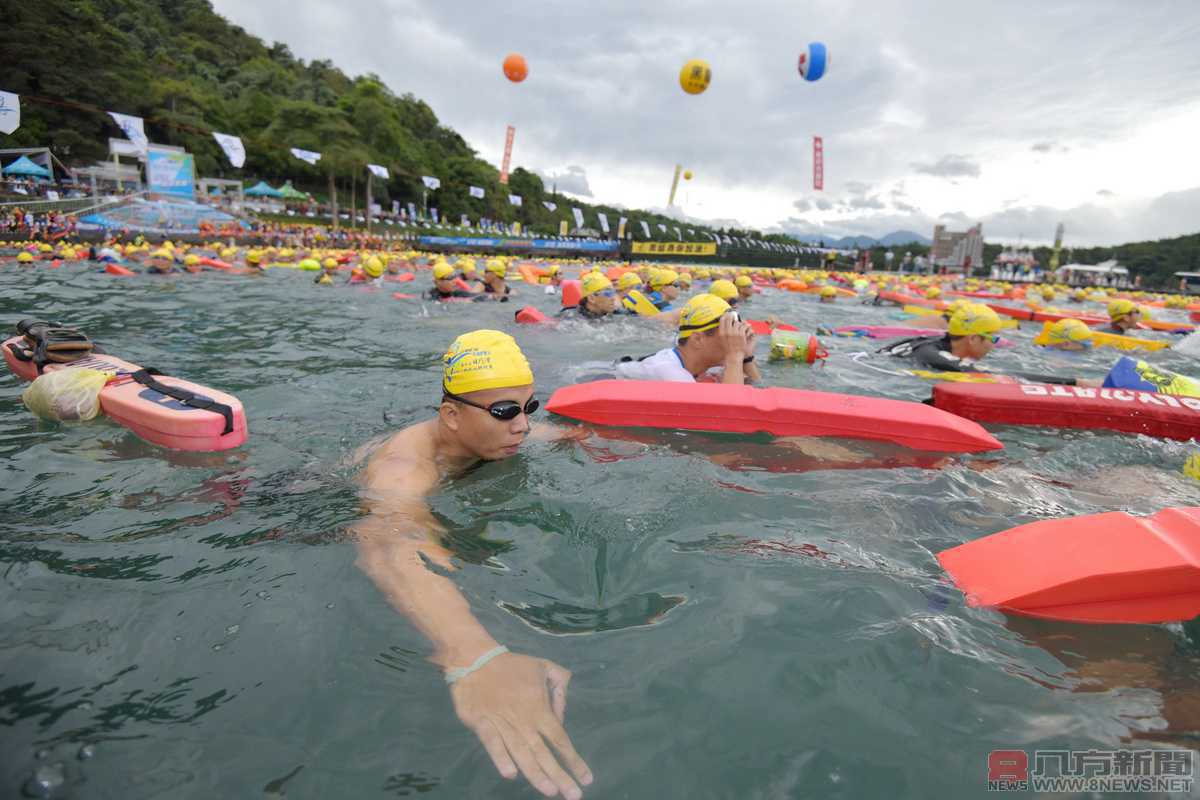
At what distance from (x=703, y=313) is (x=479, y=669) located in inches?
153

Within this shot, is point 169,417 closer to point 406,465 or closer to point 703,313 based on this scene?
point 406,465

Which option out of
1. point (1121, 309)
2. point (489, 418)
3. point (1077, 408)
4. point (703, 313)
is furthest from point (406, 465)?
point (1121, 309)

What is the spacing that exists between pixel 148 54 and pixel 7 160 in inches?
1637

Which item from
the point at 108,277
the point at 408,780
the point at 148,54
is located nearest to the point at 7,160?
the point at 108,277

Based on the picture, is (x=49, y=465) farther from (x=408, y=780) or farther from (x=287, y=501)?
(x=408, y=780)

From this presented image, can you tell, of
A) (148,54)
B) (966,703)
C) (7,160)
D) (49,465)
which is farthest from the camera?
(148,54)

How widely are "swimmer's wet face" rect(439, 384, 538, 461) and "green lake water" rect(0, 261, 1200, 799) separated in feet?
1.04

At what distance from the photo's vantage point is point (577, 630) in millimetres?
2016

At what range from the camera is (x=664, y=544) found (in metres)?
2.67

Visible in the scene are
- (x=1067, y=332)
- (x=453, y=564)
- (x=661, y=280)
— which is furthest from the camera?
(x=661, y=280)

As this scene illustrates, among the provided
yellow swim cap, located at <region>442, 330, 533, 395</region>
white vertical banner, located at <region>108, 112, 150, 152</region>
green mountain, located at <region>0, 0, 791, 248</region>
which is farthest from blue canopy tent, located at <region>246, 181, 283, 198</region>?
yellow swim cap, located at <region>442, 330, 533, 395</region>

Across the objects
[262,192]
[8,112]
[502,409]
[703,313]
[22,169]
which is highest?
[262,192]

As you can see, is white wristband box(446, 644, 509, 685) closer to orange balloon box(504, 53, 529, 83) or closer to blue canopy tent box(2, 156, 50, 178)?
orange balloon box(504, 53, 529, 83)

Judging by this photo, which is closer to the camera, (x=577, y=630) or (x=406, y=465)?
(x=577, y=630)
